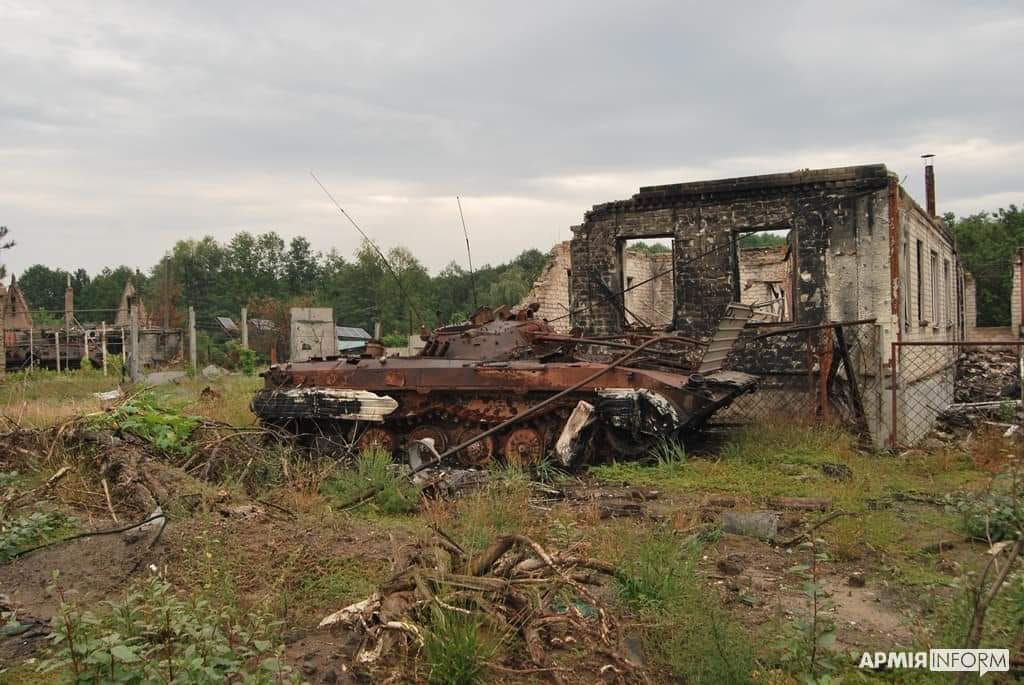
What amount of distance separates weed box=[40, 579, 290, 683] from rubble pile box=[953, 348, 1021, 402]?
1636 centimetres

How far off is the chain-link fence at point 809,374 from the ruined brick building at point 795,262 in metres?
0.02

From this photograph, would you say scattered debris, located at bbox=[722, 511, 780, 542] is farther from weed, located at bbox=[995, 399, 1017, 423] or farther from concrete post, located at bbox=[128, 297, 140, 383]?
concrete post, located at bbox=[128, 297, 140, 383]

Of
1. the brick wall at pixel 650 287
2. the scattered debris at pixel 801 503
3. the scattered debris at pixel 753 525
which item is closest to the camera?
the scattered debris at pixel 753 525

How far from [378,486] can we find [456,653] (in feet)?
13.7

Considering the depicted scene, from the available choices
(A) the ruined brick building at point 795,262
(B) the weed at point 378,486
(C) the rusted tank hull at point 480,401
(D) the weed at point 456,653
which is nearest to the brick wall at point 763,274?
(A) the ruined brick building at point 795,262

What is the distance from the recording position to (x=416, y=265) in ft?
192

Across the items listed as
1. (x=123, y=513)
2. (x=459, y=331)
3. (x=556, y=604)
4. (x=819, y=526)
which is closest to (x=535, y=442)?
(x=459, y=331)

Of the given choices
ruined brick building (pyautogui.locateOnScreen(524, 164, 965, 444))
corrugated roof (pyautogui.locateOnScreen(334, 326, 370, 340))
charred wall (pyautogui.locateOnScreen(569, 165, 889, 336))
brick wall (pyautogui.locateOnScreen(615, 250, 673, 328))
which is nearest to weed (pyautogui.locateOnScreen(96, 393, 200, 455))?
ruined brick building (pyautogui.locateOnScreen(524, 164, 965, 444))

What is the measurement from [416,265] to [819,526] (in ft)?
173

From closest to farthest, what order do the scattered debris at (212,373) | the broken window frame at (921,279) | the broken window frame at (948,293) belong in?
the broken window frame at (921,279), the broken window frame at (948,293), the scattered debris at (212,373)

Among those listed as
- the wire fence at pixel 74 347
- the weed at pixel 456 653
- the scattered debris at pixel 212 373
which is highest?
the wire fence at pixel 74 347

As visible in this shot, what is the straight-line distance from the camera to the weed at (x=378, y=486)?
7688 millimetres

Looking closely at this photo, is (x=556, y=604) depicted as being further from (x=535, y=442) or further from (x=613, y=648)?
(x=535, y=442)

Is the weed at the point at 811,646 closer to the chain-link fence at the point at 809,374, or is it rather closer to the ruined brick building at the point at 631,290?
the chain-link fence at the point at 809,374
